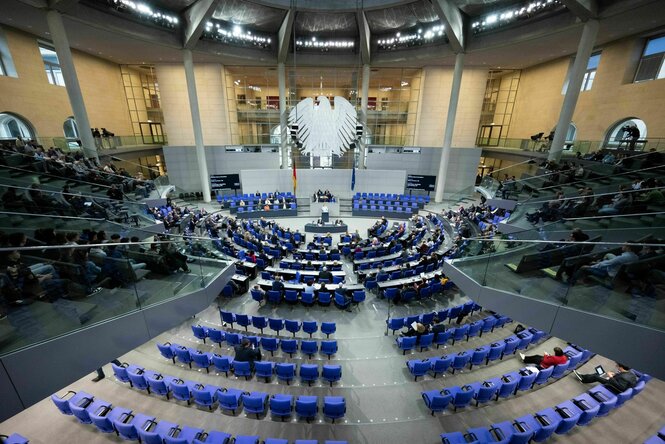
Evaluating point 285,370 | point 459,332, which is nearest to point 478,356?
point 459,332

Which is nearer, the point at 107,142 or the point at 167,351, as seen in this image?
the point at 167,351

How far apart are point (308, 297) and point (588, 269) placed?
7.85m

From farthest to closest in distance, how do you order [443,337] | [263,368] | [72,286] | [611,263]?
[443,337] → [263,368] → [611,263] → [72,286]

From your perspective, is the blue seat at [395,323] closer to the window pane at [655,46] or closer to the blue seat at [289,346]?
the blue seat at [289,346]

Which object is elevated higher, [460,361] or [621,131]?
[621,131]

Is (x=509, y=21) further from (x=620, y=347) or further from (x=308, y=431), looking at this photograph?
(x=308, y=431)

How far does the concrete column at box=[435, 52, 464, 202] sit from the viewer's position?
20.4 m

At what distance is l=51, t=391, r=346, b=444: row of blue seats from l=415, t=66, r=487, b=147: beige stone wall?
25.0 meters

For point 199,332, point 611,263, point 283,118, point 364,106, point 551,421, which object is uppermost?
point 364,106

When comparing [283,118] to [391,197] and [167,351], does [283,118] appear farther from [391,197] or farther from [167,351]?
[167,351]

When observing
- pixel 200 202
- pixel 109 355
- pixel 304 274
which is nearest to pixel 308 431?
pixel 109 355

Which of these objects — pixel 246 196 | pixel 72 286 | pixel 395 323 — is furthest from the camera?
pixel 246 196

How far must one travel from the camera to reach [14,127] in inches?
631

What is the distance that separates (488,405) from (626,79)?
70.1 feet
